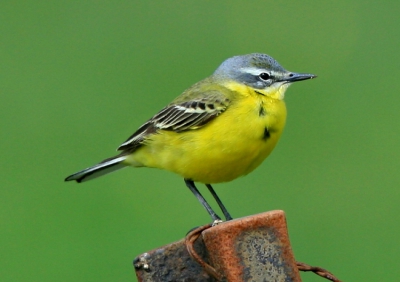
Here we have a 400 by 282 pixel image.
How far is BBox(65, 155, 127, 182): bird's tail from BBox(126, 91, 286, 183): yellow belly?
0.49 meters

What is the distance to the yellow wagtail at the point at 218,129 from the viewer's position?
603 centimetres

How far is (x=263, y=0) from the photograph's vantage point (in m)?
13.1

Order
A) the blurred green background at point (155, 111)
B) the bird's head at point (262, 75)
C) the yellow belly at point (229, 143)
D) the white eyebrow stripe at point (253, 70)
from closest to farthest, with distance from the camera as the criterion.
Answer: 1. the yellow belly at point (229, 143)
2. the bird's head at point (262, 75)
3. the white eyebrow stripe at point (253, 70)
4. the blurred green background at point (155, 111)

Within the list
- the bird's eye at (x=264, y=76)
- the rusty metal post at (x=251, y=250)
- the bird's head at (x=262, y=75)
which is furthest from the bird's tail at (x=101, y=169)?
the rusty metal post at (x=251, y=250)

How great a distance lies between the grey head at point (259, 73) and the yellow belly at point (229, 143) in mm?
232

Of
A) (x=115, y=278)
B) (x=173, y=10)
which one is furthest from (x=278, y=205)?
(x=173, y=10)

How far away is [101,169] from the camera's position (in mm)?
6695

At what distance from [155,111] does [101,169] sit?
129 inches

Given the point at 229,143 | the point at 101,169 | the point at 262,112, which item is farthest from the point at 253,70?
the point at 101,169

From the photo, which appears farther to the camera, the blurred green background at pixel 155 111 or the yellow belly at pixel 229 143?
the blurred green background at pixel 155 111

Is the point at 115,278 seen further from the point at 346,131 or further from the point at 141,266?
the point at 141,266

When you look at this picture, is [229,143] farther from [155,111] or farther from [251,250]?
[155,111]

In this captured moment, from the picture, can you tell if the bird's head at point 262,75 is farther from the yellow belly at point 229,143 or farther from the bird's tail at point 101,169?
the bird's tail at point 101,169

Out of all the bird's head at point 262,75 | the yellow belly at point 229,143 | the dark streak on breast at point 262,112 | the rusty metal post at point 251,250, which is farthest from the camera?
the bird's head at point 262,75
